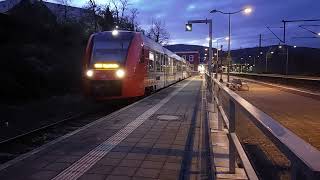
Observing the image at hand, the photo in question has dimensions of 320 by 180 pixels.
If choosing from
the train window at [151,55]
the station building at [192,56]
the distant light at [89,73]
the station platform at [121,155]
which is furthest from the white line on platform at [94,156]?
the station building at [192,56]

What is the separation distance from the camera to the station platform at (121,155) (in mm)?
6402

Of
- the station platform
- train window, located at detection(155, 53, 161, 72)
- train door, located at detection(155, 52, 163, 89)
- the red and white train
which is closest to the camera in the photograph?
the station platform

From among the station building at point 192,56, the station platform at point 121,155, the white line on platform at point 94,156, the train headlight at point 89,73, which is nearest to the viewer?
the white line on platform at point 94,156

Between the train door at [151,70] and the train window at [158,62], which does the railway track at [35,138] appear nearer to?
the train door at [151,70]

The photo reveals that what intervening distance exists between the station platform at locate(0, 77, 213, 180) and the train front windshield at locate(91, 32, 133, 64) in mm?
7110

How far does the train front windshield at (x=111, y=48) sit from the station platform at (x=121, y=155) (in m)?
7.11

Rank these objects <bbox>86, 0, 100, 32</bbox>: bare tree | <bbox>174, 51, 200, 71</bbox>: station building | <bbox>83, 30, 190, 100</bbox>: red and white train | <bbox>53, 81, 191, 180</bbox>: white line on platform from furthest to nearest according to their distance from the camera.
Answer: <bbox>174, 51, 200, 71</bbox>: station building, <bbox>86, 0, 100, 32</bbox>: bare tree, <bbox>83, 30, 190, 100</bbox>: red and white train, <bbox>53, 81, 191, 180</bbox>: white line on platform

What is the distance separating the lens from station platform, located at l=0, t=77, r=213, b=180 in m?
6.40

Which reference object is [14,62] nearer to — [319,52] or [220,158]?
[220,158]

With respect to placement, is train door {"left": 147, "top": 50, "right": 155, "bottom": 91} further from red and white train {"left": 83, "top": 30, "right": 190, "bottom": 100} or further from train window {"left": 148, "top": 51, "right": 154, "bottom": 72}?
red and white train {"left": 83, "top": 30, "right": 190, "bottom": 100}

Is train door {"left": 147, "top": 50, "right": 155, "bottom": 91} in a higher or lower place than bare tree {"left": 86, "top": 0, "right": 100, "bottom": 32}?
lower

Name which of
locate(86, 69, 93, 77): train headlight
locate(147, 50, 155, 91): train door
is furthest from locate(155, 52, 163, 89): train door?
locate(86, 69, 93, 77): train headlight

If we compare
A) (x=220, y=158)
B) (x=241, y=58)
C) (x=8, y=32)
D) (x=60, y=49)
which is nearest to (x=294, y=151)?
(x=220, y=158)

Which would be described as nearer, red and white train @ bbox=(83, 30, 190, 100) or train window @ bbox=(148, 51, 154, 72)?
red and white train @ bbox=(83, 30, 190, 100)
